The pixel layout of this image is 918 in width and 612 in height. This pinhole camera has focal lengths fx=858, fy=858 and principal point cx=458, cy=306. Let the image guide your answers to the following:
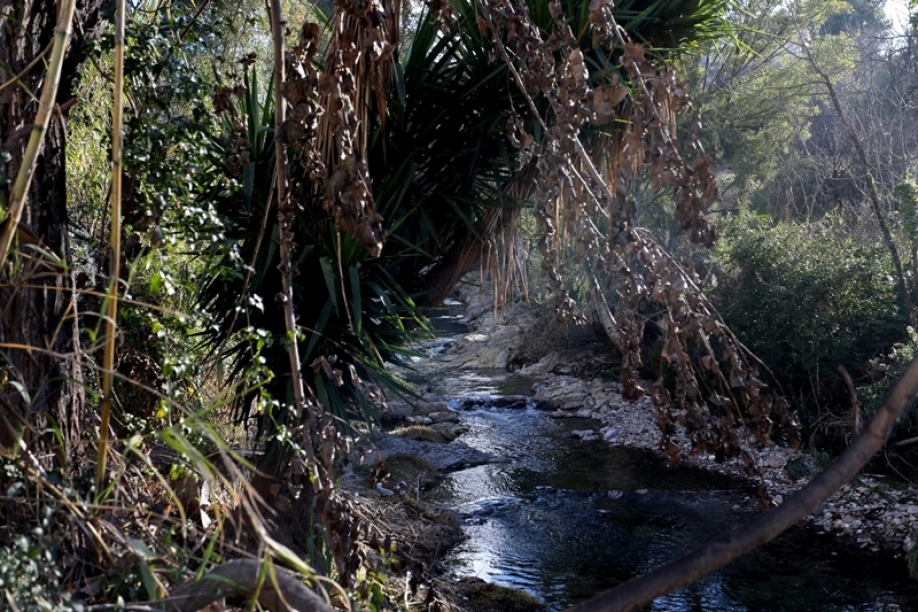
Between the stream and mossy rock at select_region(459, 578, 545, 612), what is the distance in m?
0.18

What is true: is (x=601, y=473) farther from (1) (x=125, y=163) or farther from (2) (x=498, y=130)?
(1) (x=125, y=163)

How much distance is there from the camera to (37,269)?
2.54 m

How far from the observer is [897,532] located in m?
7.73

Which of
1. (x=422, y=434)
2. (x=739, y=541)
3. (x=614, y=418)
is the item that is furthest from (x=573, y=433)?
(x=739, y=541)

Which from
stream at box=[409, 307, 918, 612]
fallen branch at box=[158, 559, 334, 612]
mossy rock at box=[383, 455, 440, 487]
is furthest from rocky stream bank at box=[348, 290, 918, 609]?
fallen branch at box=[158, 559, 334, 612]

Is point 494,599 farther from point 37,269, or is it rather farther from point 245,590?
point 245,590

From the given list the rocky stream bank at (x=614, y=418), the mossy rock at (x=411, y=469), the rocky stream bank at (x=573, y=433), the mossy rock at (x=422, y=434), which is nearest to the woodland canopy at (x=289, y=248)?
the rocky stream bank at (x=573, y=433)

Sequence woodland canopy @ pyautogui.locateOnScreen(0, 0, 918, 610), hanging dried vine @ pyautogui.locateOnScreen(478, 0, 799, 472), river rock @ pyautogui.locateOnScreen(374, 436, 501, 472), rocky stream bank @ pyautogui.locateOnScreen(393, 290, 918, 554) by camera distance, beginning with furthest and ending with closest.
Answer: river rock @ pyautogui.locateOnScreen(374, 436, 501, 472), rocky stream bank @ pyautogui.locateOnScreen(393, 290, 918, 554), hanging dried vine @ pyautogui.locateOnScreen(478, 0, 799, 472), woodland canopy @ pyautogui.locateOnScreen(0, 0, 918, 610)

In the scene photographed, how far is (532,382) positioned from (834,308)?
6.66m

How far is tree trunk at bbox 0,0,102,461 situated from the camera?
8.42ft

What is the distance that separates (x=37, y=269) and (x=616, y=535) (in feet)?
21.5

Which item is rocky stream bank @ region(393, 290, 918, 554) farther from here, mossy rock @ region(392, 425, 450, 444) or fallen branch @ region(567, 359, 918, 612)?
fallen branch @ region(567, 359, 918, 612)

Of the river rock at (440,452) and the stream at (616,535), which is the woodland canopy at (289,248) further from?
the river rock at (440,452)

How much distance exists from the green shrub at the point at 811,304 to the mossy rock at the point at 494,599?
5.00 metres
